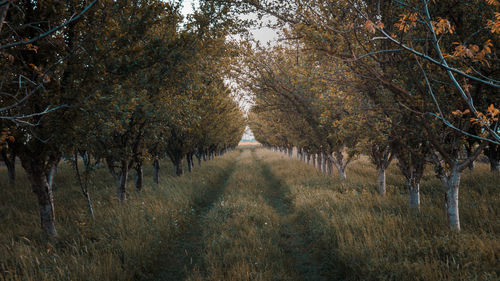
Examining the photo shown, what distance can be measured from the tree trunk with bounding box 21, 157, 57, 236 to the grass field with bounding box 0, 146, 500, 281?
1.31 ft

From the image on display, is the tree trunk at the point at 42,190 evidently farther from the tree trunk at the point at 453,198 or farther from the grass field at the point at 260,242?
the tree trunk at the point at 453,198

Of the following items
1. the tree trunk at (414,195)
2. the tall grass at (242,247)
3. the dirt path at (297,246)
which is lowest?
the dirt path at (297,246)

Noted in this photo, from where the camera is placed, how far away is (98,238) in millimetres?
7008

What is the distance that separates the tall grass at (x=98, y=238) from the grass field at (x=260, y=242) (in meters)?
0.03

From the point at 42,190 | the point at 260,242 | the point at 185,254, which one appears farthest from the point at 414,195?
the point at 42,190

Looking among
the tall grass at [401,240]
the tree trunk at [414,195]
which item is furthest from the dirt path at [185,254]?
the tree trunk at [414,195]

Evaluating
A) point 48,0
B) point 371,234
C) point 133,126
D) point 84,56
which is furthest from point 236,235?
Answer: point 48,0

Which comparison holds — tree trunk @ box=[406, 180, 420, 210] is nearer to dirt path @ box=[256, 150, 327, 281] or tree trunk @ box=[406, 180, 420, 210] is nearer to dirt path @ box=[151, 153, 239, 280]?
dirt path @ box=[256, 150, 327, 281]

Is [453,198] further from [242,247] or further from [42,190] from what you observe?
[42,190]

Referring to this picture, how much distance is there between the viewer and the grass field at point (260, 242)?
499cm

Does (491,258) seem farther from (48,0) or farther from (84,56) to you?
(48,0)

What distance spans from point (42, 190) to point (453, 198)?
36.3ft

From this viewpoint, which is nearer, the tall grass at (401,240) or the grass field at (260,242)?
the tall grass at (401,240)

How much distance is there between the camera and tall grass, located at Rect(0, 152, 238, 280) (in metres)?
5.37
